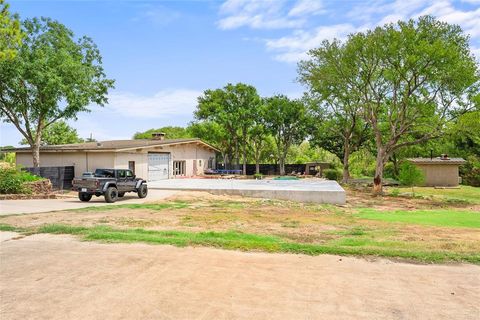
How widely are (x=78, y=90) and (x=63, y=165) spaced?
5.63 meters

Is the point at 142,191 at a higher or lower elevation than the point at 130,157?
lower

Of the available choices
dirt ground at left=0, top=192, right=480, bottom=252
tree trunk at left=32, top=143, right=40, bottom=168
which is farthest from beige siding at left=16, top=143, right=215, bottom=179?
dirt ground at left=0, top=192, right=480, bottom=252

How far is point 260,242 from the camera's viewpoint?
8.23 m

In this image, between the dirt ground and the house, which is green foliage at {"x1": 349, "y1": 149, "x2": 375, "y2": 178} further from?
the dirt ground

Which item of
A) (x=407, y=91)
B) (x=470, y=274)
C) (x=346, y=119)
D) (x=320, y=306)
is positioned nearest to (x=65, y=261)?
(x=320, y=306)

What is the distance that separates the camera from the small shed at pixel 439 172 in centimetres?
3447

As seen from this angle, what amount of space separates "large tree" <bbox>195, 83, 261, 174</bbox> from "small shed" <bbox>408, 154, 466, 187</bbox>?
18.6 meters

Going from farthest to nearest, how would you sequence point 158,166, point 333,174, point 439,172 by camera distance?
point 333,174 < point 439,172 < point 158,166

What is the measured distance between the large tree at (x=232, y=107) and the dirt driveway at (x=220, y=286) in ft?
117

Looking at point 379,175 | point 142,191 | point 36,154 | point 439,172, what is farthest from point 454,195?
point 36,154

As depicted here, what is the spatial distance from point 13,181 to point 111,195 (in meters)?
5.46

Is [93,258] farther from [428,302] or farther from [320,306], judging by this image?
[428,302]

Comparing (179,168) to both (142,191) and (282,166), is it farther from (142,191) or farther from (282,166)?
(142,191)

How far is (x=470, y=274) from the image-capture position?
20.5 feet
